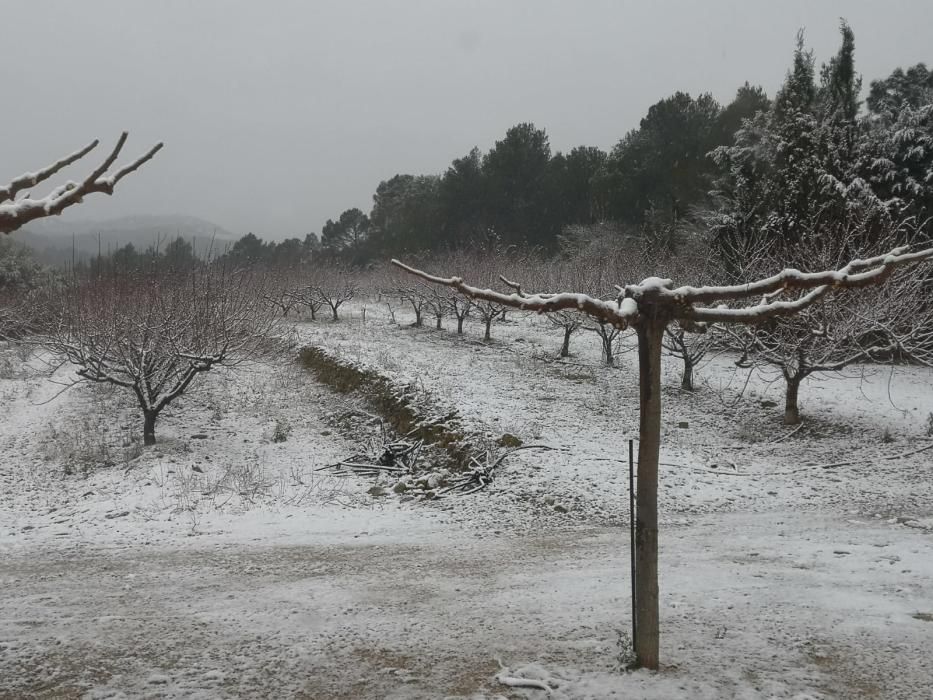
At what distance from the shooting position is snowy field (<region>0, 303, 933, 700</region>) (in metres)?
4.11

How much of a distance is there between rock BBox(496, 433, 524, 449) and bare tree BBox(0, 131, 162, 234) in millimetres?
9420

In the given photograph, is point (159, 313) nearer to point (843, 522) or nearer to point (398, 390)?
point (398, 390)

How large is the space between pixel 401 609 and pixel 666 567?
2.74 metres

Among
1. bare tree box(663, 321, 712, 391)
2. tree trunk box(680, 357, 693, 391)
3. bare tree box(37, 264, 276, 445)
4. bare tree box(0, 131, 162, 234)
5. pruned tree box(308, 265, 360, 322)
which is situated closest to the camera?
bare tree box(0, 131, 162, 234)

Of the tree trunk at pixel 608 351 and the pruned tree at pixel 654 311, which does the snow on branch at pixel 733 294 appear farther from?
the tree trunk at pixel 608 351

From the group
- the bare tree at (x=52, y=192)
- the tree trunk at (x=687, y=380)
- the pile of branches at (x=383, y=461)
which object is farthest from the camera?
the tree trunk at (x=687, y=380)

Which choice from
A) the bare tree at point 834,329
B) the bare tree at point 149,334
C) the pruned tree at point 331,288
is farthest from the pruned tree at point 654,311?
the pruned tree at point 331,288

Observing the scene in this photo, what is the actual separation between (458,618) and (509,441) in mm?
6889

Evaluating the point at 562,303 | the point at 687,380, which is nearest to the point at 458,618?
the point at 562,303

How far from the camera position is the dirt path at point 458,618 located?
3934mm

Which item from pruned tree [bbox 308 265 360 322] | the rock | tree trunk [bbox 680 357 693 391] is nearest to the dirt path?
the rock

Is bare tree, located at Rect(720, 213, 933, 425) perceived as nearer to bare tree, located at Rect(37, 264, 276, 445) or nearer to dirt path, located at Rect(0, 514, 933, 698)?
dirt path, located at Rect(0, 514, 933, 698)

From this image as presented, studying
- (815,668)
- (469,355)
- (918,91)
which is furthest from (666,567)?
(918,91)

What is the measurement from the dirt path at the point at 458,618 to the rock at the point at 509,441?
397 cm
